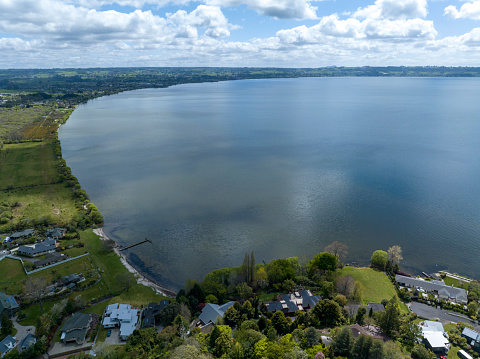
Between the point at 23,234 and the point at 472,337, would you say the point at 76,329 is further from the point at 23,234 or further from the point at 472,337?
the point at 472,337

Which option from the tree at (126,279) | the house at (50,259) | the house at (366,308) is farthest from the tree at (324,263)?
the house at (50,259)

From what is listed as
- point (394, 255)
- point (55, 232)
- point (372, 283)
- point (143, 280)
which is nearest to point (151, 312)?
point (143, 280)

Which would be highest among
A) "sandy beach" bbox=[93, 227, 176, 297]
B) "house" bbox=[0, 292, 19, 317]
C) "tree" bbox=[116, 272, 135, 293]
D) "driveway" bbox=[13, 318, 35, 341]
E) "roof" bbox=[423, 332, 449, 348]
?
"roof" bbox=[423, 332, 449, 348]

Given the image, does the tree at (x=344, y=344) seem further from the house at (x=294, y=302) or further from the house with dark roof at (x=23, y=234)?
the house with dark roof at (x=23, y=234)

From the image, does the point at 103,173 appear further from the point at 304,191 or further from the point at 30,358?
the point at 30,358

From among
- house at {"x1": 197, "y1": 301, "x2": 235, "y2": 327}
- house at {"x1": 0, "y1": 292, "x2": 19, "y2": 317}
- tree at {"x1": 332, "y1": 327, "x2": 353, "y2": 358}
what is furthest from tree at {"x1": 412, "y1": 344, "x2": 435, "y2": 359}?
house at {"x1": 0, "y1": 292, "x2": 19, "y2": 317}

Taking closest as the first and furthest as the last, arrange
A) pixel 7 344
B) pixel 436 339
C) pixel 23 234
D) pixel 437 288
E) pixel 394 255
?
pixel 436 339
pixel 7 344
pixel 437 288
pixel 394 255
pixel 23 234

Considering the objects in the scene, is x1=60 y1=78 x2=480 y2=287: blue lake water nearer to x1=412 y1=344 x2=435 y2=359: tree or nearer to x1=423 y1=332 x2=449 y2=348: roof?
x1=423 y1=332 x2=449 y2=348: roof
